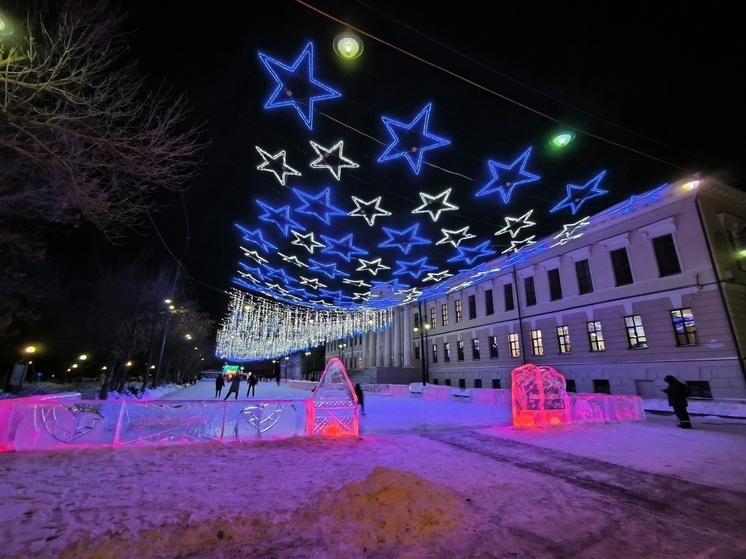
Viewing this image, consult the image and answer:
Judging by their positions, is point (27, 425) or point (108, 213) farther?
point (27, 425)

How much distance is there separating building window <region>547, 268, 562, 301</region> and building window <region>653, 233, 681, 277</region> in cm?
588

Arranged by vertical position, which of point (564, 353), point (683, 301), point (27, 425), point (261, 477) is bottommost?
point (261, 477)

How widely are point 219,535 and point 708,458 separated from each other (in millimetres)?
9076

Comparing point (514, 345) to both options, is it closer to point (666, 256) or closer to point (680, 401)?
point (666, 256)

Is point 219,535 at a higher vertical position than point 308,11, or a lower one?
lower

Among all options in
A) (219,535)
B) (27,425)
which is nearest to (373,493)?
(219,535)

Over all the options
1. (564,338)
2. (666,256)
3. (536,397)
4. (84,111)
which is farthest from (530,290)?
(84,111)

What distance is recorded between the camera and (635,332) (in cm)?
1817

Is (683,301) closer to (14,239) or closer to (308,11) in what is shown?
(308,11)

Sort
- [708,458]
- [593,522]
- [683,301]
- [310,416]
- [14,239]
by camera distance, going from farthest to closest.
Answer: [683,301]
[14,239]
[310,416]
[708,458]
[593,522]

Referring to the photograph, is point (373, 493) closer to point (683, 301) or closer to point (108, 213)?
point (108, 213)

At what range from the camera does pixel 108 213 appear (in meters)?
5.42

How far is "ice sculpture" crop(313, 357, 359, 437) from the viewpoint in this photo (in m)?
9.05

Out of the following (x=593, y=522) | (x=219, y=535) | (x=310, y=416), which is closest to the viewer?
(x=219, y=535)
